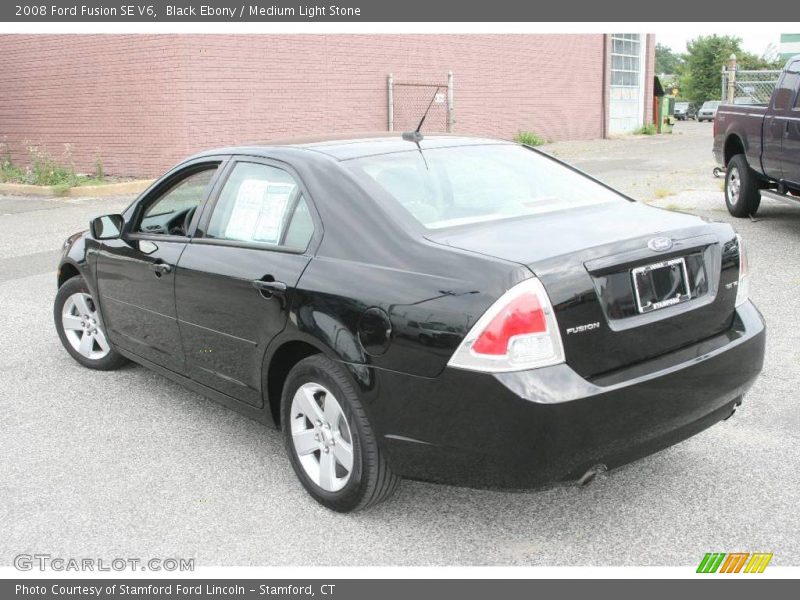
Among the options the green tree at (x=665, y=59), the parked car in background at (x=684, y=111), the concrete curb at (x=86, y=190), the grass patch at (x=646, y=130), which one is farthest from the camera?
the green tree at (x=665, y=59)

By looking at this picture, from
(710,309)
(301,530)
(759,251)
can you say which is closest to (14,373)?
(301,530)

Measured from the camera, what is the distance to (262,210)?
161 inches

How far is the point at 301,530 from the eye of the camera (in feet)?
11.7

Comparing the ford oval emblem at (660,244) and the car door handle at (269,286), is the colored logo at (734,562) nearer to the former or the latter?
the ford oval emblem at (660,244)

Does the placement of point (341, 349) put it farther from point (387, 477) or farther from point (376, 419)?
point (387, 477)

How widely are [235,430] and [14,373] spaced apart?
2.01 metres

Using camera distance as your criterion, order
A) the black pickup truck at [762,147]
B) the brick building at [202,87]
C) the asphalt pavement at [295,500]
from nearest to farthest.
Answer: the asphalt pavement at [295,500]
the black pickup truck at [762,147]
the brick building at [202,87]

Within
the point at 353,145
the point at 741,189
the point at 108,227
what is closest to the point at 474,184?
the point at 353,145

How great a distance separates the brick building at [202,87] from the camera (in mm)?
17000

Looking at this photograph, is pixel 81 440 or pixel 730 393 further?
pixel 81 440

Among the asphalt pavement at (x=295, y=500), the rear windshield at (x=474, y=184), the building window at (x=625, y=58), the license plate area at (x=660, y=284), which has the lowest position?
the asphalt pavement at (x=295, y=500)

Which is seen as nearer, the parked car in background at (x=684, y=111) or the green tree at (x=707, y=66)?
the parked car in background at (x=684, y=111)

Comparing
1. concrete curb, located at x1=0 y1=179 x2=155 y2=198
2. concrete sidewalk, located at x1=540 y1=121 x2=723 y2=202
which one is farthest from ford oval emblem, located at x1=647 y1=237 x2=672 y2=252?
concrete curb, located at x1=0 y1=179 x2=155 y2=198

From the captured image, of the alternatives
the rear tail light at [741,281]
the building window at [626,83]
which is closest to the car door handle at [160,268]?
the rear tail light at [741,281]
